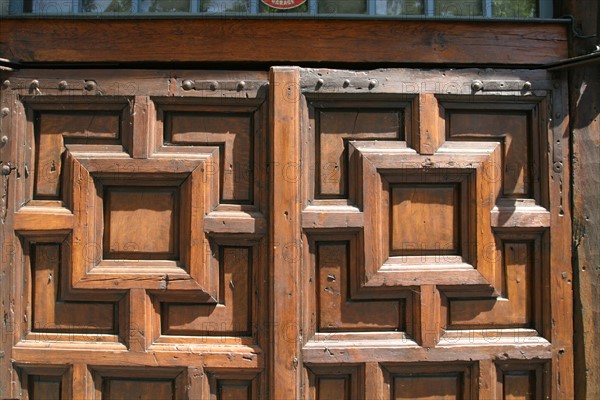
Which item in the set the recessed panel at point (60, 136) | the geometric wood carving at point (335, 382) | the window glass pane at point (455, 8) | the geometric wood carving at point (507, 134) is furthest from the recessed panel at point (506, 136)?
the recessed panel at point (60, 136)

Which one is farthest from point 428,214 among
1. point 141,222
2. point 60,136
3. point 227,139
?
point 60,136

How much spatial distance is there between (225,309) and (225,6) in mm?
1592

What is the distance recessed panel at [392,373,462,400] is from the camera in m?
2.21

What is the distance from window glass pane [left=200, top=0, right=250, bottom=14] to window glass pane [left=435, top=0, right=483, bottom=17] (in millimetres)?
1031

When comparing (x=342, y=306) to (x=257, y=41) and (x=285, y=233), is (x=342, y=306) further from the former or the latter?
(x=257, y=41)

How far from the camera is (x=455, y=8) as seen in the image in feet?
7.66

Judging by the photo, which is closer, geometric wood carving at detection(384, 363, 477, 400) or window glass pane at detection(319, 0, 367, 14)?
geometric wood carving at detection(384, 363, 477, 400)

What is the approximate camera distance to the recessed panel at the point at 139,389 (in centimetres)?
220

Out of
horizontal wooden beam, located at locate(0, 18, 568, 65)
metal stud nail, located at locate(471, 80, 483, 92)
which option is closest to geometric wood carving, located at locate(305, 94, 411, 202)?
horizontal wooden beam, located at locate(0, 18, 568, 65)

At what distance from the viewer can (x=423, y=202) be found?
2.23 m

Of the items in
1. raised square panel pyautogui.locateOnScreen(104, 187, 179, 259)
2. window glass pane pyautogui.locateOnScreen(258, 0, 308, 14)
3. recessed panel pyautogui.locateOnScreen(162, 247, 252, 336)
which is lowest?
recessed panel pyautogui.locateOnScreen(162, 247, 252, 336)

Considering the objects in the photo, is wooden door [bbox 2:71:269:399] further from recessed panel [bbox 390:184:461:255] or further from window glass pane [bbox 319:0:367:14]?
recessed panel [bbox 390:184:461:255]

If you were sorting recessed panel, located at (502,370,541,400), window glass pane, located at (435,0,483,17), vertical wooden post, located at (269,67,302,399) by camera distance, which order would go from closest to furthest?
vertical wooden post, located at (269,67,302,399) < recessed panel, located at (502,370,541,400) < window glass pane, located at (435,0,483,17)

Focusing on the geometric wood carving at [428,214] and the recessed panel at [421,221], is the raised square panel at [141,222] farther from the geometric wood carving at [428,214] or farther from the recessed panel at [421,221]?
the recessed panel at [421,221]
